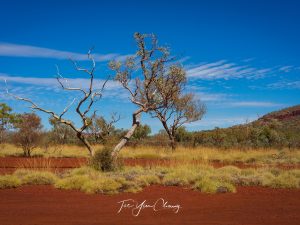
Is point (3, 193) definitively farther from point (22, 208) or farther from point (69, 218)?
point (69, 218)

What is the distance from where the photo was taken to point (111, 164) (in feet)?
61.1

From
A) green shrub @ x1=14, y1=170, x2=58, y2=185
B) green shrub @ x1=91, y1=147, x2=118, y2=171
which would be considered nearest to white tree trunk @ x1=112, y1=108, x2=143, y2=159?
green shrub @ x1=91, y1=147, x2=118, y2=171

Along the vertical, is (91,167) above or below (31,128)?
below

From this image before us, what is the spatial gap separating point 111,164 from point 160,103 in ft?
16.9

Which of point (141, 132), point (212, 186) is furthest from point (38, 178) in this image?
point (141, 132)

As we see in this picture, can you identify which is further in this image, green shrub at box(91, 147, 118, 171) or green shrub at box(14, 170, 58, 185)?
green shrub at box(91, 147, 118, 171)

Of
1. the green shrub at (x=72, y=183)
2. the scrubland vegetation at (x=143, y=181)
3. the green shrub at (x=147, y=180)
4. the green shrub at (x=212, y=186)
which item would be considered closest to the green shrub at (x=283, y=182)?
the scrubland vegetation at (x=143, y=181)

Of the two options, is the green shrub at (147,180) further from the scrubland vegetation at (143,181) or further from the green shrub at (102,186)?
the green shrub at (102,186)

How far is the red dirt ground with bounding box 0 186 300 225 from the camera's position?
9.20m

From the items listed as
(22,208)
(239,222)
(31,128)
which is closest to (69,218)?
(22,208)

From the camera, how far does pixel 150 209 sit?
10688mm

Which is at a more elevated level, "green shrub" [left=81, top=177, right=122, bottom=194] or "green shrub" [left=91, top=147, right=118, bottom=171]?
"green shrub" [left=91, top=147, right=118, bottom=171]

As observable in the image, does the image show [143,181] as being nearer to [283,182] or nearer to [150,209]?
[150,209]

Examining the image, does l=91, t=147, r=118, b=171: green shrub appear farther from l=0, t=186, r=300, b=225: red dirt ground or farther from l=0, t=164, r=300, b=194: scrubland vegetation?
l=0, t=186, r=300, b=225: red dirt ground
